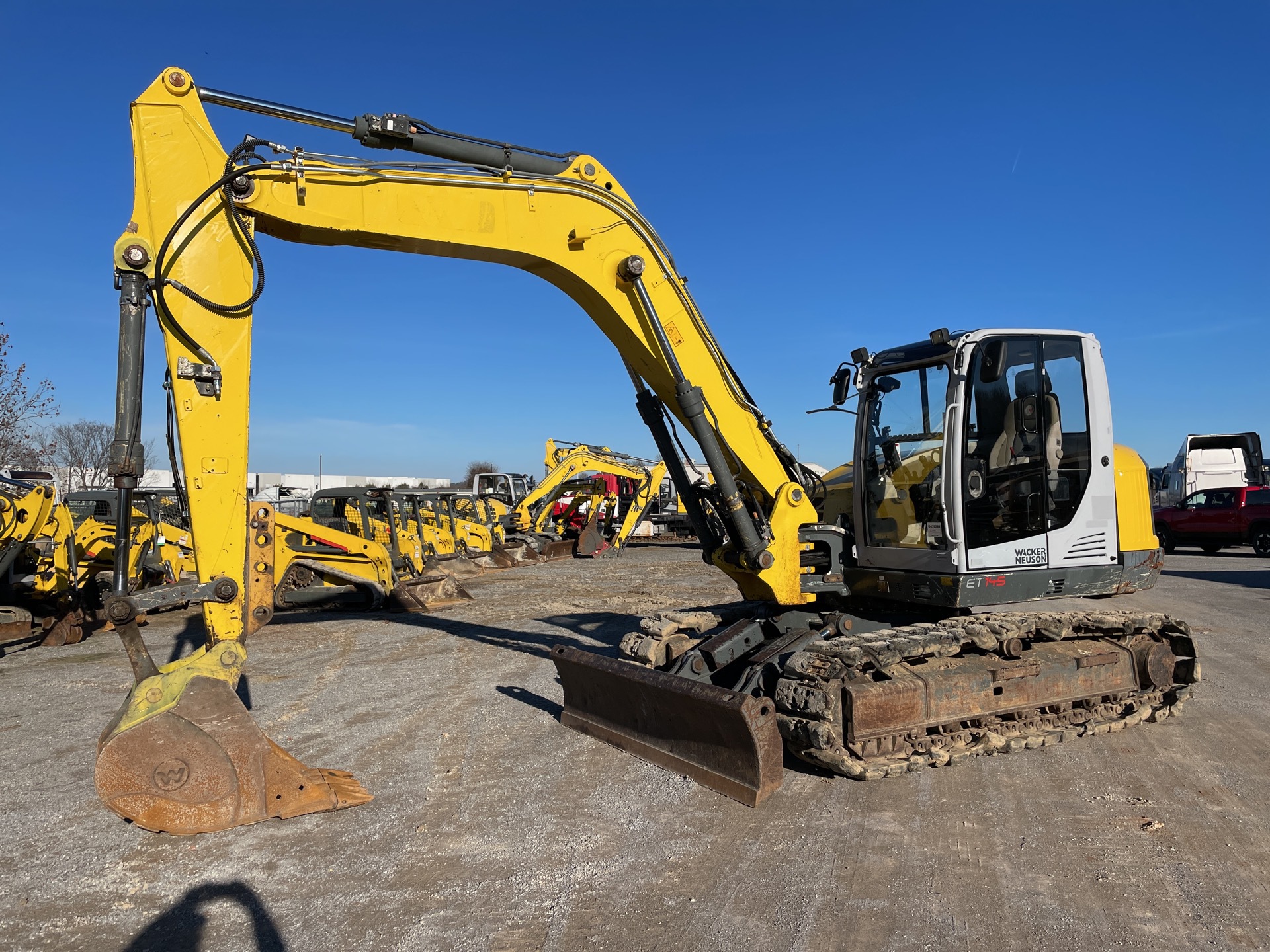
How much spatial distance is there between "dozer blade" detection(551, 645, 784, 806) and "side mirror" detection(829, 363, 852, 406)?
274 centimetres

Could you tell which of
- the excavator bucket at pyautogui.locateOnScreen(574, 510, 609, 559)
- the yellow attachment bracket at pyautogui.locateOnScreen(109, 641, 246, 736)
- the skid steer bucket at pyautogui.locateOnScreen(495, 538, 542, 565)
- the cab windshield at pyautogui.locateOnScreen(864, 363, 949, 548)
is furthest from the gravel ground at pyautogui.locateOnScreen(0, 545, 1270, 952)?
the excavator bucket at pyautogui.locateOnScreen(574, 510, 609, 559)

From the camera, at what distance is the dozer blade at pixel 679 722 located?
4941mm

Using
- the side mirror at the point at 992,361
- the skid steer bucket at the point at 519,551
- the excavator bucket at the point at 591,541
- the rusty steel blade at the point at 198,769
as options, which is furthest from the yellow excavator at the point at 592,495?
the rusty steel blade at the point at 198,769

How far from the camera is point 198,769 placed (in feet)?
14.4

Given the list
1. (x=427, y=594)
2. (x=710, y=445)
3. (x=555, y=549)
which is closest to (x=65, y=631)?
(x=427, y=594)

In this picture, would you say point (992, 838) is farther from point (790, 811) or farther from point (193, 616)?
point (193, 616)

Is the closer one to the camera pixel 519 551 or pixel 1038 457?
pixel 1038 457

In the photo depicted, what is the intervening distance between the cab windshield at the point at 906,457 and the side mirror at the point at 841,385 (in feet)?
0.61

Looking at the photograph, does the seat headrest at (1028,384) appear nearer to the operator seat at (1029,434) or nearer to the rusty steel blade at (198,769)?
the operator seat at (1029,434)

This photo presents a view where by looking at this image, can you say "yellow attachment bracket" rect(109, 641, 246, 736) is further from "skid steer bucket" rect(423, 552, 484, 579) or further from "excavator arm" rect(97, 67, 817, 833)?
"skid steer bucket" rect(423, 552, 484, 579)

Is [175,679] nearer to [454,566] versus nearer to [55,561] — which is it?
[55,561]

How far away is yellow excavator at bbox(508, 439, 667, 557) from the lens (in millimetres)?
24359

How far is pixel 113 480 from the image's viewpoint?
4.06 meters

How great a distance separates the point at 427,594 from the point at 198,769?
9.75 meters
